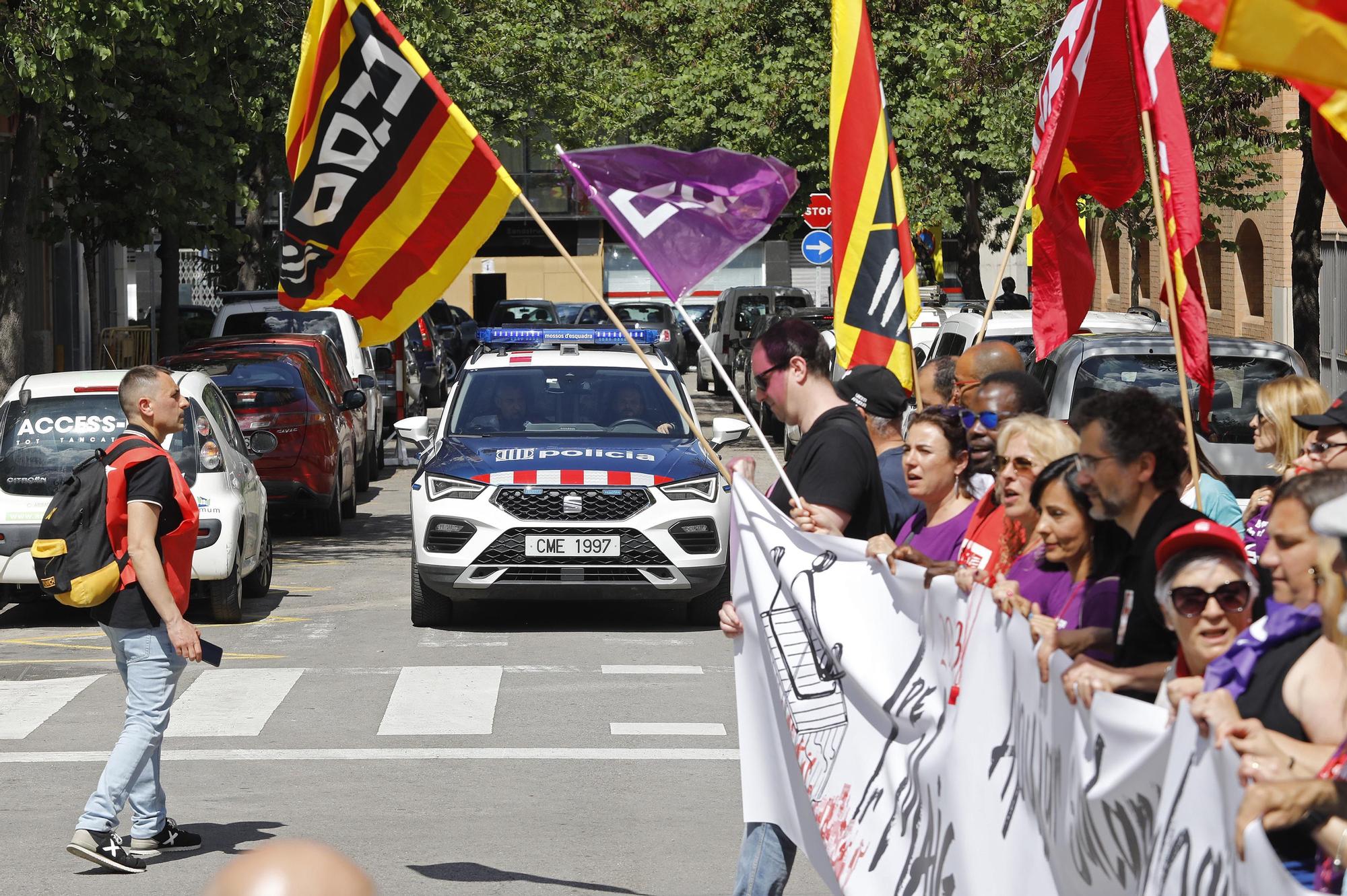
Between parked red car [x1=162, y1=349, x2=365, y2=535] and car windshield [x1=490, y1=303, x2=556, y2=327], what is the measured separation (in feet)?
72.3

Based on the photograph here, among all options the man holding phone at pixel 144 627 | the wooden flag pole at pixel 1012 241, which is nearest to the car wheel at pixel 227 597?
the man holding phone at pixel 144 627

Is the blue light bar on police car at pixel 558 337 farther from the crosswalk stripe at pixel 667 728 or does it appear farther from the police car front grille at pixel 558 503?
the crosswalk stripe at pixel 667 728

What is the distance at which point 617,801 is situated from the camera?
25.5 ft

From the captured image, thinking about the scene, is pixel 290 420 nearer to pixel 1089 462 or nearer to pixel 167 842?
pixel 167 842

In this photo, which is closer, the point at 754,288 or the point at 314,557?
the point at 314,557

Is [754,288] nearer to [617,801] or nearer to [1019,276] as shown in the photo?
[1019,276]

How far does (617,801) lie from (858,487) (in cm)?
258

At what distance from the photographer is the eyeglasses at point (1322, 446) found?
5.86m

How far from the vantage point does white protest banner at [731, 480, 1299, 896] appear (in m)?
3.62

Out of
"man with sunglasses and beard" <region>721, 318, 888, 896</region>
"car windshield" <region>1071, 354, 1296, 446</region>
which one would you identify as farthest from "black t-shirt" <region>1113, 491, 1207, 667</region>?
"car windshield" <region>1071, 354, 1296, 446</region>

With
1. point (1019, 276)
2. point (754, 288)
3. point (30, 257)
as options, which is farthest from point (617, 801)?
point (1019, 276)

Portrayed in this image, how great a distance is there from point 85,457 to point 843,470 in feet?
25.3

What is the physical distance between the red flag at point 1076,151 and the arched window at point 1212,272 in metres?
28.3

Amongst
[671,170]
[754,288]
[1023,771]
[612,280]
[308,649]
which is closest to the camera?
[1023,771]
